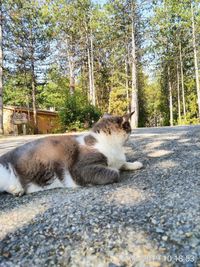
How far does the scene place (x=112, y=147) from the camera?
345 centimetres

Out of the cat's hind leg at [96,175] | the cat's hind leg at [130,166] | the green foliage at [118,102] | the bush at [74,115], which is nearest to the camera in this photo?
the cat's hind leg at [96,175]

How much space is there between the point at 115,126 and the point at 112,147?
0.29 meters

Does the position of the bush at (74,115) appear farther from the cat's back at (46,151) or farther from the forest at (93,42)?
the cat's back at (46,151)

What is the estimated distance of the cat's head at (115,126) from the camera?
139 inches

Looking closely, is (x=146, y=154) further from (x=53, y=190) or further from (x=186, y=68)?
(x=186, y=68)

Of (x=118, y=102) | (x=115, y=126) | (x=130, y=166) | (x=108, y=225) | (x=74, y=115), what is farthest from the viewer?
(x=118, y=102)

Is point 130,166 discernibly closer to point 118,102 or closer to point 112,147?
point 112,147

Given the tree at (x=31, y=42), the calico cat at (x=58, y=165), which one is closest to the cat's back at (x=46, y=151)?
the calico cat at (x=58, y=165)

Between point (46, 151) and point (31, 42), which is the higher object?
point (31, 42)

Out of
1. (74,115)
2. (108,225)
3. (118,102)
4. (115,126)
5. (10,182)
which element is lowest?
A: (108,225)

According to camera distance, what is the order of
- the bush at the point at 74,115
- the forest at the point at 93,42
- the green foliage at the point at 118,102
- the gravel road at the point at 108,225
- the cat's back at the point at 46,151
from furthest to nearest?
the green foliage at the point at 118,102 → the forest at the point at 93,42 → the bush at the point at 74,115 → the cat's back at the point at 46,151 → the gravel road at the point at 108,225

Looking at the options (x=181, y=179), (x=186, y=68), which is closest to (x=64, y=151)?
(x=181, y=179)

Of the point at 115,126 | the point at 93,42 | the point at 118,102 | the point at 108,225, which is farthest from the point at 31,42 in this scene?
the point at 108,225

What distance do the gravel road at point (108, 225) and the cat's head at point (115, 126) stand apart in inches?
24.9
